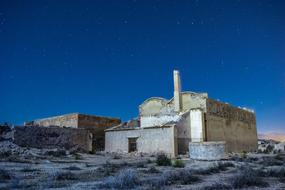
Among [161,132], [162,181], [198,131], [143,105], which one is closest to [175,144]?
[161,132]

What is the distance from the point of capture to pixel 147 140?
31.5 meters

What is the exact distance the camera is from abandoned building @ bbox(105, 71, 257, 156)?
1214 inches

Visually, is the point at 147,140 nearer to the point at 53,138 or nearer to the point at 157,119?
the point at 157,119

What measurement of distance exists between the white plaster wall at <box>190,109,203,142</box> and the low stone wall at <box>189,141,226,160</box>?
37.4 ft

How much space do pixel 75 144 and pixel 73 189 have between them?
23526mm

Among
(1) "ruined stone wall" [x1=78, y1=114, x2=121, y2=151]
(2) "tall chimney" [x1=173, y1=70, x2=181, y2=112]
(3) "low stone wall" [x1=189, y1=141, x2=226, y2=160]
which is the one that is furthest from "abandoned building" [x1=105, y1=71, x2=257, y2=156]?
(3) "low stone wall" [x1=189, y1=141, x2=226, y2=160]

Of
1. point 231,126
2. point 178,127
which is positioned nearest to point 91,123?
point 178,127

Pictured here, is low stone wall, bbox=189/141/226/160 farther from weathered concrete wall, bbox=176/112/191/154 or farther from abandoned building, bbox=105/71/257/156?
weathered concrete wall, bbox=176/112/191/154

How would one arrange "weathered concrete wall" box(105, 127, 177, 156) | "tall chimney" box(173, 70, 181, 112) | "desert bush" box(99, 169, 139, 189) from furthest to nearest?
1. "tall chimney" box(173, 70, 181, 112)
2. "weathered concrete wall" box(105, 127, 177, 156)
3. "desert bush" box(99, 169, 139, 189)

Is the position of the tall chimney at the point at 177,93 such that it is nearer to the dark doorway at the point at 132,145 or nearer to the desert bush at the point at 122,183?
the dark doorway at the point at 132,145

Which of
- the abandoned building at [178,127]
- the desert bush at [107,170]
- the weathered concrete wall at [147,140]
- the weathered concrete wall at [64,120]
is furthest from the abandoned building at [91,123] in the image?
the desert bush at [107,170]

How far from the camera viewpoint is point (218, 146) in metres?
21.2

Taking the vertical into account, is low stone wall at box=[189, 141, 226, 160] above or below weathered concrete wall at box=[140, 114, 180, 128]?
below

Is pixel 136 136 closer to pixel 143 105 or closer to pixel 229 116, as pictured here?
pixel 143 105
